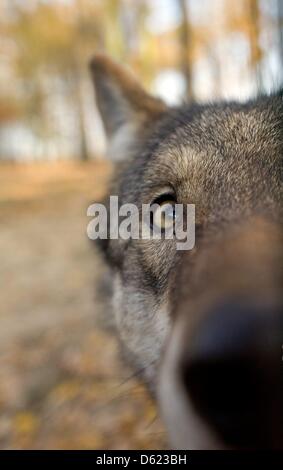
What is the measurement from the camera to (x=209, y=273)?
1611 millimetres

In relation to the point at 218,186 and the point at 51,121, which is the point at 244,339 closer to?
the point at 218,186

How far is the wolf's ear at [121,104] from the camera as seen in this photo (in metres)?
4.07

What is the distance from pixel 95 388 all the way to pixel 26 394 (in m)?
0.88

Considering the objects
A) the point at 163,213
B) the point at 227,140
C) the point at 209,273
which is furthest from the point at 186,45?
the point at 209,273

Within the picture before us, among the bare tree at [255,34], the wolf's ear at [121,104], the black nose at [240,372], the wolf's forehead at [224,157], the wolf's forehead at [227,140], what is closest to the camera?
the black nose at [240,372]

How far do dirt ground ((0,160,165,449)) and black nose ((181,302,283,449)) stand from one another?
174 centimetres

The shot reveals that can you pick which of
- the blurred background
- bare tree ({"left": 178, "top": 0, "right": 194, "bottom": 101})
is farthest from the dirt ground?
bare tree ({"left": 178, "top": 0, "right": 194, "bottom": 101})

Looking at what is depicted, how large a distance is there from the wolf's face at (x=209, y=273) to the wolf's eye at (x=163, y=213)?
1.2 inches

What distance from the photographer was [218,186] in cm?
229

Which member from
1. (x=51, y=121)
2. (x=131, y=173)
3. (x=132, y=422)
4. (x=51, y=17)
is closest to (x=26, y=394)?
(x=132, y=422)
